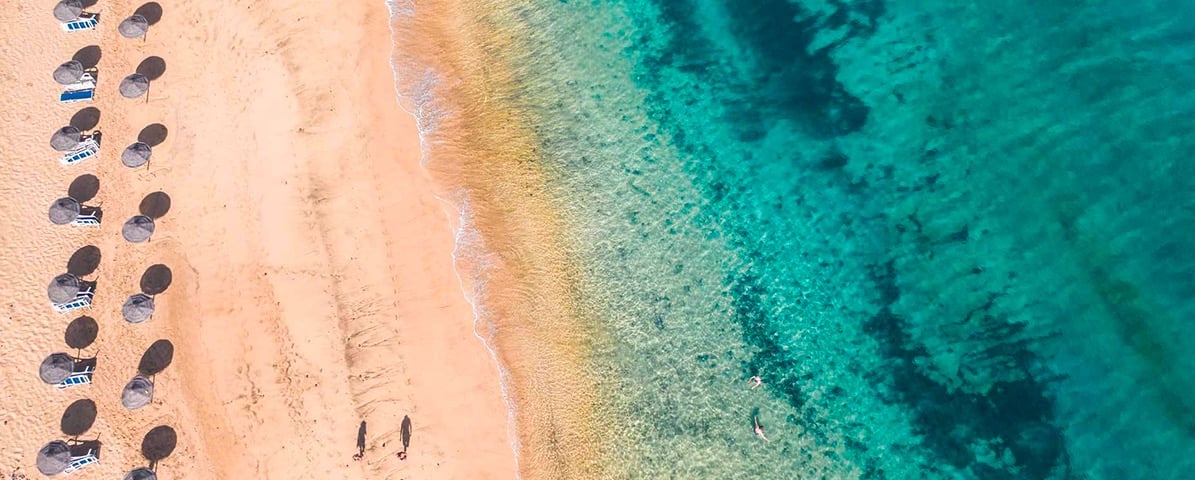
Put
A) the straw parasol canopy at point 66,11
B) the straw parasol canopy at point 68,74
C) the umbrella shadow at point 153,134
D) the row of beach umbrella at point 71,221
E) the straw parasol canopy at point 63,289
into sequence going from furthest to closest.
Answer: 1. the straw parasol canopy at point 66,11
2. the straw parasol canopy at point 68,74
3. the umbrella shadow at point 153,134
4. the straw parasol canopy at point 63,289
5. the row of beach umbrella at point 71,221

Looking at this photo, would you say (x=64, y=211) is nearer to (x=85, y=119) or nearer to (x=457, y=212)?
(x=85, y=119)

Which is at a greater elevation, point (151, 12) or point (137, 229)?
point (151, 12)

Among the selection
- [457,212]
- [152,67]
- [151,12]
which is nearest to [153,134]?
[152,67]

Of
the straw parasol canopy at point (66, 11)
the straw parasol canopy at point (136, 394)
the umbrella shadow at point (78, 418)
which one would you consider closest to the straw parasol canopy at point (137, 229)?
the straw parasol canopy at point (136, 394)

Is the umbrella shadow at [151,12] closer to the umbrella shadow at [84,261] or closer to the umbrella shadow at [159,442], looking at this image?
the umbrella shadow at [84,261]

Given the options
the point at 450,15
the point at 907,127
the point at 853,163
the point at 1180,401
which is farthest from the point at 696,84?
the point at 1180,401

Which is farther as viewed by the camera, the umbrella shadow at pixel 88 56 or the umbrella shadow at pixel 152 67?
the umbrella shadow at pixel 88 56

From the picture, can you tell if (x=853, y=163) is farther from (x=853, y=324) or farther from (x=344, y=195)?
(x=344, y=195)
